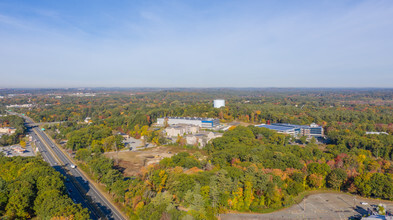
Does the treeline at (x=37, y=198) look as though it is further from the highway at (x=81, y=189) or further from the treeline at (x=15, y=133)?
the treeline at (x=15, y=133)

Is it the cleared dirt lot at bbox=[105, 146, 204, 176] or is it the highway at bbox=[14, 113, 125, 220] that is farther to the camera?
the cleared dirt lot at bbox=[105, 146, 204, 176]

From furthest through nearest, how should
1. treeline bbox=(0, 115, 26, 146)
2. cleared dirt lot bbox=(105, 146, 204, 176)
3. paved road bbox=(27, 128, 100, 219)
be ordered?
1. treeline bbox=(0, 115, 26, 146)
2. cleared dirt lot bbox=(105, 146, 204, 176)
3. paved road bbox=(27, 128, 100, 219)

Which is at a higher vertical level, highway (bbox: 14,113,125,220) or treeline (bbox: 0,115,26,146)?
treeline (bbox: 0,115,26,146)

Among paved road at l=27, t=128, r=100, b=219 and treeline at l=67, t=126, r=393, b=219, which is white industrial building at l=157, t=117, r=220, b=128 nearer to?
paved road at l=27, t=128, r=100, b=219

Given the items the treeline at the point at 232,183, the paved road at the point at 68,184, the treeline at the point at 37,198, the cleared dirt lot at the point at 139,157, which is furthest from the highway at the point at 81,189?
the cleared dirt lot at the point at 139,157

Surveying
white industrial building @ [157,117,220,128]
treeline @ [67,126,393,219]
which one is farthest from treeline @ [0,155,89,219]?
white industrial building @ [157,117,220,128]

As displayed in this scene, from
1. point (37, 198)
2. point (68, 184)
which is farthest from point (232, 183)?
point (68, 184)

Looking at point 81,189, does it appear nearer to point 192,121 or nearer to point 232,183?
point 232,183
